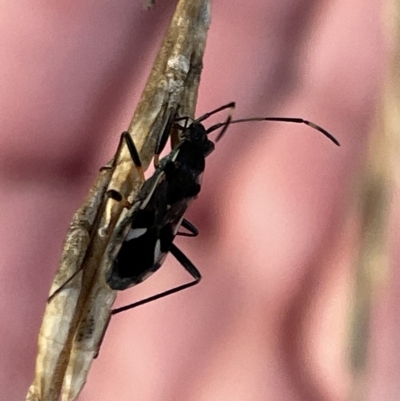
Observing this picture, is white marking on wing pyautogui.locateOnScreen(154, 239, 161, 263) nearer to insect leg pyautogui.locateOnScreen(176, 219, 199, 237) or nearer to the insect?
the insect

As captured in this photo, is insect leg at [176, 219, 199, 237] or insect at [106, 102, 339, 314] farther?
insect leg at [176, 219, 199, 237]

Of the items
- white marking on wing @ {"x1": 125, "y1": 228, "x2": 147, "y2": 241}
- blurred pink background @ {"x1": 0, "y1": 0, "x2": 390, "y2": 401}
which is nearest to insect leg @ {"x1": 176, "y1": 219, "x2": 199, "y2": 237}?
blurred pink background @ {"x1": 0, "y1": 0, "x2": 390, "y2": 401}

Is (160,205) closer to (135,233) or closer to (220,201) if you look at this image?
(135,233)

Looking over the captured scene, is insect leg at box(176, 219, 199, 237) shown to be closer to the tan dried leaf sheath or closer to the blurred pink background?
the blurred pink background

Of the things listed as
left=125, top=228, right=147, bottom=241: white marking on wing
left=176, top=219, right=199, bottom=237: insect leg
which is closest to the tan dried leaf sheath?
left=125, top=228, right=147, bottom=241: white marking on wing

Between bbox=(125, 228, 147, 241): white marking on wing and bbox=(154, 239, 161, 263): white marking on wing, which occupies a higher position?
bbox=(125, 228, 147, 241): white marking on wing

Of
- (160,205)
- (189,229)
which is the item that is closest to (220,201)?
(189,229)
